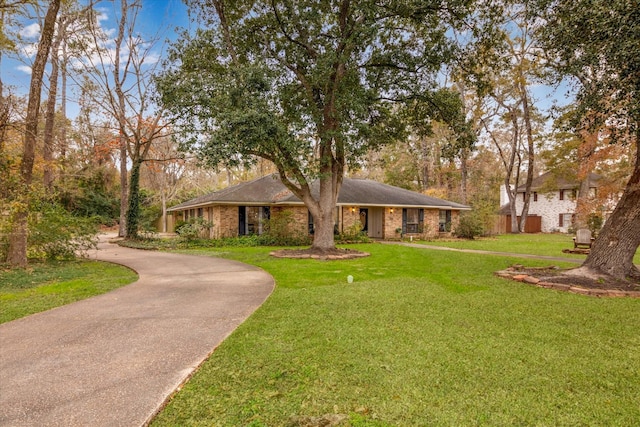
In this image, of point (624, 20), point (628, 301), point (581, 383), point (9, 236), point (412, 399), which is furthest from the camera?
point (9, 236)

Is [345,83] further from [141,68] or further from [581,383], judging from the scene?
[141,68]

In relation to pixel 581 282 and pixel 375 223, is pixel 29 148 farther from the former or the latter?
pixel 375 223

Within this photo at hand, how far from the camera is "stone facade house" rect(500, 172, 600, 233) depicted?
28.6 meters

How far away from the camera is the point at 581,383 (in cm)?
317

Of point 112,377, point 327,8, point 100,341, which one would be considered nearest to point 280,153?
point 327,8

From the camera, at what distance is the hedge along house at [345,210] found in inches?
712

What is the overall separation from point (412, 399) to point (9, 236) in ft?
38.1

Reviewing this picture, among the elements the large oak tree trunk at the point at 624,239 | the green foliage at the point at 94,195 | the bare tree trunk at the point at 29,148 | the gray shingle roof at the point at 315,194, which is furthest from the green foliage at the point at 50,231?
the green foliage at the point at 94,195

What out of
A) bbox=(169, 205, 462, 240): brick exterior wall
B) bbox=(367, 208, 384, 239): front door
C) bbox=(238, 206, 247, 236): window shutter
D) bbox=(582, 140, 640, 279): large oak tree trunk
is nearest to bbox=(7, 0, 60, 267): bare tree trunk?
bbox=(169, 205, 462, 240): brick exterior wall

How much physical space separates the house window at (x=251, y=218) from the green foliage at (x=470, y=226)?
12.2m

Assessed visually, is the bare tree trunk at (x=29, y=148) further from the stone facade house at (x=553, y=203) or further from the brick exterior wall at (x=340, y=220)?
the stone facade house at (x=553, y=203)

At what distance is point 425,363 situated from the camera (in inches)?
140

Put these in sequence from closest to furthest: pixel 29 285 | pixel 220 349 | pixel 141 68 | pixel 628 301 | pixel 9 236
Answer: pixel 220 349
pixel 628 301
pixel 29 285
pixel 9 236
pixel 141 68

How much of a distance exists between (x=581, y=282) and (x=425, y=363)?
578 centimetres
